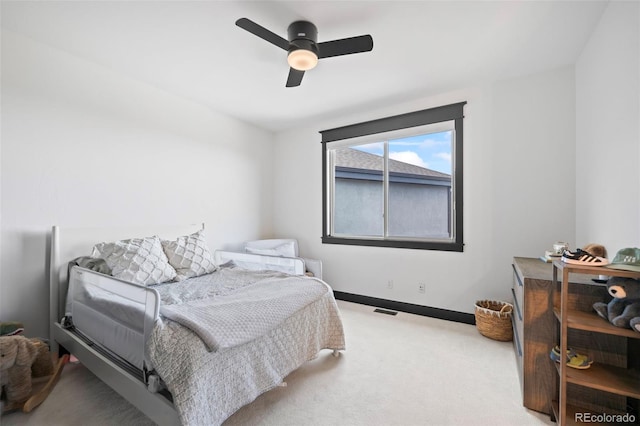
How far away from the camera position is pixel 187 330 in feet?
4.40

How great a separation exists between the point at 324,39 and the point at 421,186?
202 centimetres

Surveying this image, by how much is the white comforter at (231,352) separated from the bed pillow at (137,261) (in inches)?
5.8

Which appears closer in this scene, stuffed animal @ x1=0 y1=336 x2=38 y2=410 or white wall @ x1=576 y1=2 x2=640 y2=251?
white wall @ x1=576 y1=2 x2=640 y2=251

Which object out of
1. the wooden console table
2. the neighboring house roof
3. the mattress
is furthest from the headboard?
the wooden console table

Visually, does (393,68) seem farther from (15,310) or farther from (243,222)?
(15,310)

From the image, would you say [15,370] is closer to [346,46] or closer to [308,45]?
[308,45]

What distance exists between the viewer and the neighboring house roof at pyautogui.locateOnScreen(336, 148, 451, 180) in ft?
10.9

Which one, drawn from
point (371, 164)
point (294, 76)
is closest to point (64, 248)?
point (294, 76)

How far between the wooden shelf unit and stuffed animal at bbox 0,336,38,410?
2.91m

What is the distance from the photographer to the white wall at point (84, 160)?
2.04 metres

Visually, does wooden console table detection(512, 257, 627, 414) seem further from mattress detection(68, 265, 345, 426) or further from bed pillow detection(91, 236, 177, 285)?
bed pillow detection(91, 236, 177, 285)

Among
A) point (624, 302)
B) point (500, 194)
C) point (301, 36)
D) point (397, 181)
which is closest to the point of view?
point (624, 302)

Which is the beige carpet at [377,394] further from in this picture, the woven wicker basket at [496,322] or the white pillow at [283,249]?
the white pillow at [283,249]

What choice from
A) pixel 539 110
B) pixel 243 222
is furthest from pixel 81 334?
pixel 539 110
